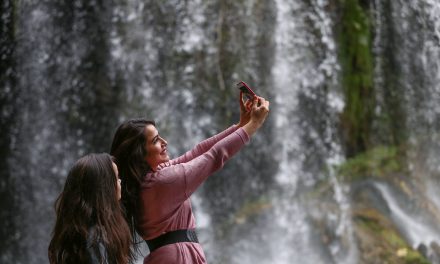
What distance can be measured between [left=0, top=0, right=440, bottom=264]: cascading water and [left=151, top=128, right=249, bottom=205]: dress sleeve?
4239mm

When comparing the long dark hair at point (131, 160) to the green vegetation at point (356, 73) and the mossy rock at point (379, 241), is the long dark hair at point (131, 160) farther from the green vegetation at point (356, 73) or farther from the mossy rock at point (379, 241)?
the green vegetation at point (356, 73)

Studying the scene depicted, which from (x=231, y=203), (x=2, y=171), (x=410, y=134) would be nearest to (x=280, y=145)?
(x=231, y=203)

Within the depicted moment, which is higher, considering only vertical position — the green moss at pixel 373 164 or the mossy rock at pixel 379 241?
the green moss at pixel 373 164

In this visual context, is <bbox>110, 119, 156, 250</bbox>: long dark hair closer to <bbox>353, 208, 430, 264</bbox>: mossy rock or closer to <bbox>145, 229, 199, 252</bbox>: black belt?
<bbox>145, 229, 199, 252</bbox>: black belt

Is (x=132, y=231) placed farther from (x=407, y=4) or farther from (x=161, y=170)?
(x=407, y=4)

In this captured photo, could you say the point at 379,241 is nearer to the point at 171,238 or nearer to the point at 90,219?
the point at 171,238

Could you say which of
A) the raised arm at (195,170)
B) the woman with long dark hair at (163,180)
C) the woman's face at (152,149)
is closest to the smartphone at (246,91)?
the woman with long dark hair at (163,180)

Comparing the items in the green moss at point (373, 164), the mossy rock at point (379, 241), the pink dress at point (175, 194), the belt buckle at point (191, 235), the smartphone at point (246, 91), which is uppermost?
the smartphone at point (246, 91)

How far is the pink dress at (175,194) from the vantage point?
76.0 inches

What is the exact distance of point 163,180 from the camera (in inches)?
76.2

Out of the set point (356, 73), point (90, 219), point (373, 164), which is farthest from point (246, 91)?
point (356, 73)

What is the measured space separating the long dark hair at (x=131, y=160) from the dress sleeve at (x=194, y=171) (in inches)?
3.7

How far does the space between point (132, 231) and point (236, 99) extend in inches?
177

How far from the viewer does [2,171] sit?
253 inches
